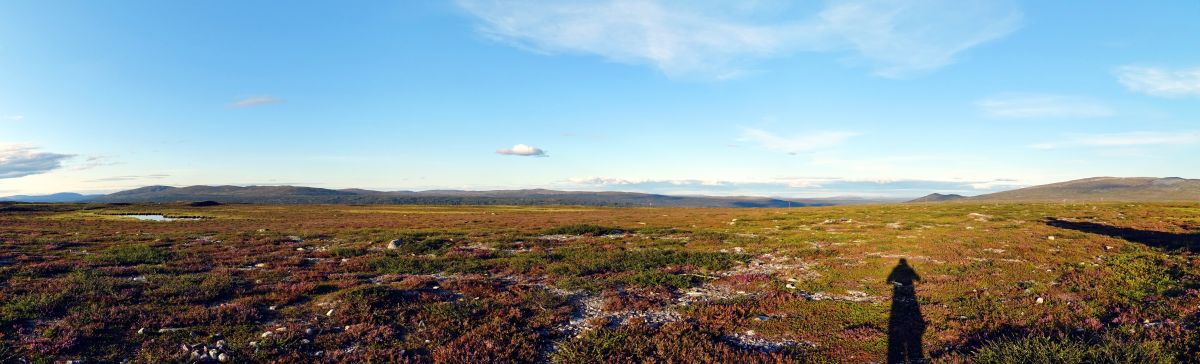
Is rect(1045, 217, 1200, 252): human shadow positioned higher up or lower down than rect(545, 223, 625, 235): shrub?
higher up

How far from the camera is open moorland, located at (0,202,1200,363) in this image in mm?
11391

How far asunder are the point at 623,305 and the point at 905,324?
802cm

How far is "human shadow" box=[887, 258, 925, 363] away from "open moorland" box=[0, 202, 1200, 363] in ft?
0.28

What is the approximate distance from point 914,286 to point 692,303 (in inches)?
343

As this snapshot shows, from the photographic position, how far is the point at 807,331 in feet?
43.2

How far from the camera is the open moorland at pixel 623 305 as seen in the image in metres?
11.4

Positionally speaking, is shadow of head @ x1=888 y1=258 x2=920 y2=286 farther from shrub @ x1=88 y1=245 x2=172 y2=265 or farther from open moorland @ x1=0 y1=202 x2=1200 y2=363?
shrub @ x1=88 y1=245 x2=172 y2=265

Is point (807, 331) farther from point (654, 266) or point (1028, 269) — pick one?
point (1028, 269)

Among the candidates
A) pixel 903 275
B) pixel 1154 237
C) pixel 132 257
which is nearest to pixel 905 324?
pixel 903 275

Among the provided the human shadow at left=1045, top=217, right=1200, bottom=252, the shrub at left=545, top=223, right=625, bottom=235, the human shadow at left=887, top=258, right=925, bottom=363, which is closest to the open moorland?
the human shadow at left=887, top=258, right=925, bottom=363

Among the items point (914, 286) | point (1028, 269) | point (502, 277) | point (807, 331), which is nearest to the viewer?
point (807, 331)

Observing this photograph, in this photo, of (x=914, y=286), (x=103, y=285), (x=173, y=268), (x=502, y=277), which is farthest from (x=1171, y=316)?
(x=173, y=268)

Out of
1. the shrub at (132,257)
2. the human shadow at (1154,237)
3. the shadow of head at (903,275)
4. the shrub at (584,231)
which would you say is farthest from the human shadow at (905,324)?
the shrub at (132,257)

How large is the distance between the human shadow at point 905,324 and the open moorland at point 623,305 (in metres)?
0.09
